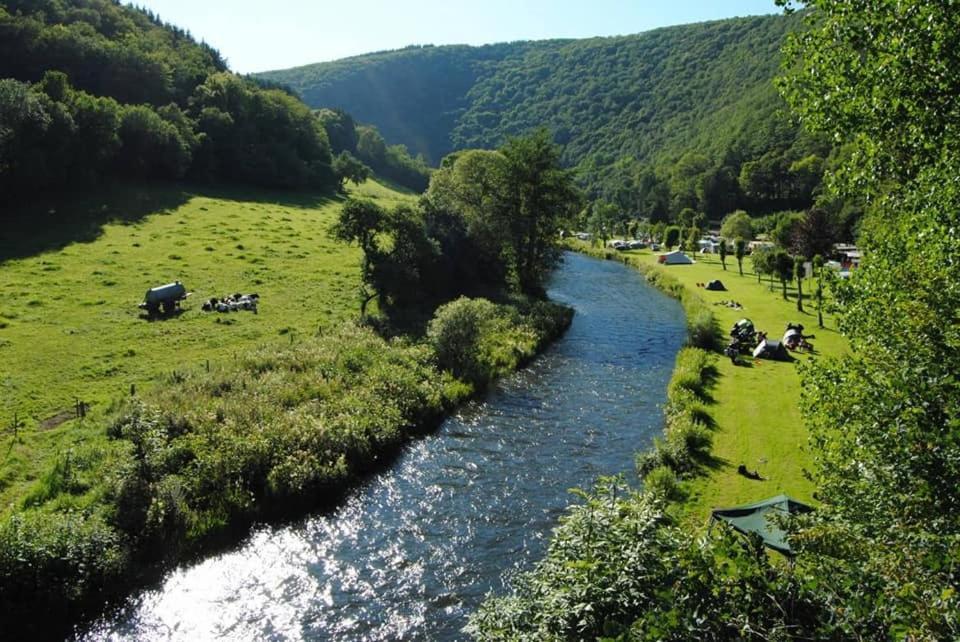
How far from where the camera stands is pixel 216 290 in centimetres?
4578

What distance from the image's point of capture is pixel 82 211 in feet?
199

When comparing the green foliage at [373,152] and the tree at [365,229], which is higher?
the green foliage at [373,152]

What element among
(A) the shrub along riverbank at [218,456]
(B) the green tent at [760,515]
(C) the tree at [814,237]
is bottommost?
(A) the shrub along riverbank at [218,456]

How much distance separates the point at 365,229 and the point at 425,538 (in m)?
28.4

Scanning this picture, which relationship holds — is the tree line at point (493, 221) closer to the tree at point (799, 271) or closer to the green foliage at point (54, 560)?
the tree at point (799, 271)

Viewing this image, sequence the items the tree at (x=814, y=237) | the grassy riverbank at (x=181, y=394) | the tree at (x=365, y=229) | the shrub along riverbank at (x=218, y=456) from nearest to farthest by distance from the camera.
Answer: the shrub along riverbank at (x=218, y=456), the grassy riverbank at (x=181, y=394), the tree at (x=365, y=229), the tree at (x=814, y=237)

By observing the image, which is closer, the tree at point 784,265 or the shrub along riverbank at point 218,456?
the shrub along riverbank at point 218,456

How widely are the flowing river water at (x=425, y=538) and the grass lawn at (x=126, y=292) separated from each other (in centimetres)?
819

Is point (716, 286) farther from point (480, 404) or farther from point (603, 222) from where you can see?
point (603, 222)

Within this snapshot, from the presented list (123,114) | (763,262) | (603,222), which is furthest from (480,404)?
(603,222)

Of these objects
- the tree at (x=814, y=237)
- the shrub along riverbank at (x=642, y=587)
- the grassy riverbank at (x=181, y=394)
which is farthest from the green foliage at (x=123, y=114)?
the tree at (x=814, y=237)

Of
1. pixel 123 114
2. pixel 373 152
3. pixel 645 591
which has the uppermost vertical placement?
pixel 373 152

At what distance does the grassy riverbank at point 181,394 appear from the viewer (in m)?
18.8

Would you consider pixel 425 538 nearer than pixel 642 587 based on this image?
No
